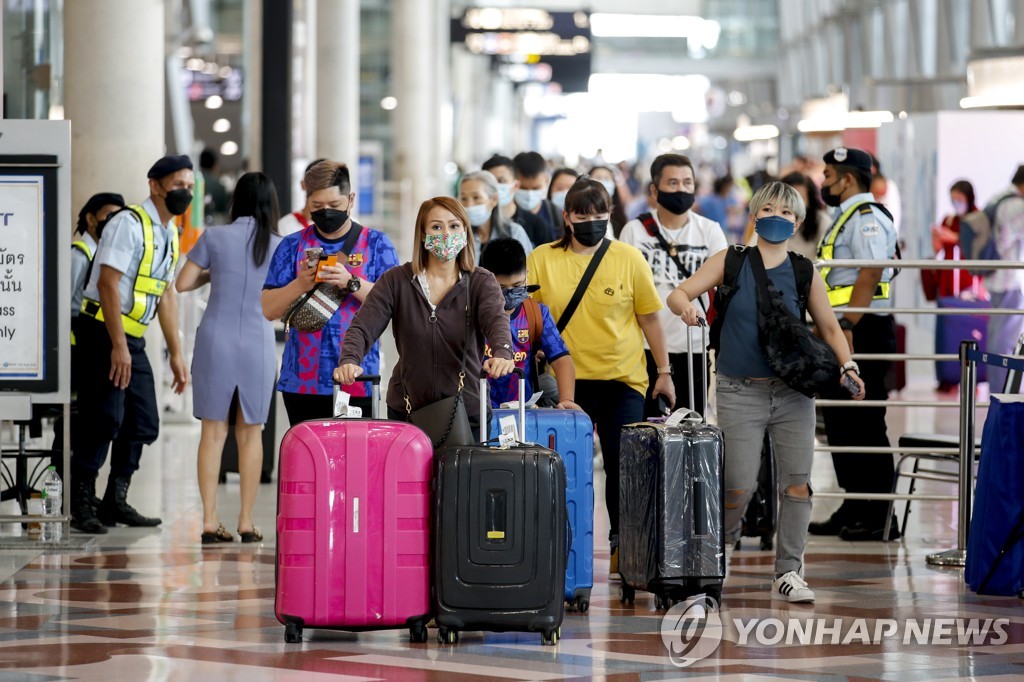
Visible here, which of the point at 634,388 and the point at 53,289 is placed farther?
the point at 53,289

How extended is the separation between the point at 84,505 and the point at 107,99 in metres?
3.86

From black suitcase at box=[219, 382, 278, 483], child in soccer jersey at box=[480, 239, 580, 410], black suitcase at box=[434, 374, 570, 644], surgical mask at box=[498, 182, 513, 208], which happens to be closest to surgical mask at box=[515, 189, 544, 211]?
surgical mask at box=[498, 182, 513, 208]

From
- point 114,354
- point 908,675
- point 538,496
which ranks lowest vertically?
point 908,675

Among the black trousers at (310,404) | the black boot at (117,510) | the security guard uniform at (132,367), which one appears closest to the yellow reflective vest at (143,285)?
the security guard uniform at (132,367)

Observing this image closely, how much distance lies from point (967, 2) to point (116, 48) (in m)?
21.3

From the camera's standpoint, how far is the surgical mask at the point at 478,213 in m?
9.27

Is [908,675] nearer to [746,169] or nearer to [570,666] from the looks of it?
[570,666]

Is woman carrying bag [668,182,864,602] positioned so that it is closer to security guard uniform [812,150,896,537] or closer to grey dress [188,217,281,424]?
security guard uniform [812,150,896,537]

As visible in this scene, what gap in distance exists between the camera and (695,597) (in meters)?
6.91

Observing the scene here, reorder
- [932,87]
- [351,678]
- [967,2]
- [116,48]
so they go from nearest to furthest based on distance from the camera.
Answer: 1. [351,678]
2. [116,48]
3. [932,87]
4. [967,2]

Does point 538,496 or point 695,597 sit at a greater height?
point 538,496

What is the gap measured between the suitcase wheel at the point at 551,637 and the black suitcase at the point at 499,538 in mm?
21

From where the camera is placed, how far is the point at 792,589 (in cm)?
709

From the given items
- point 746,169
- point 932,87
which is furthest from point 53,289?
point 746,169
